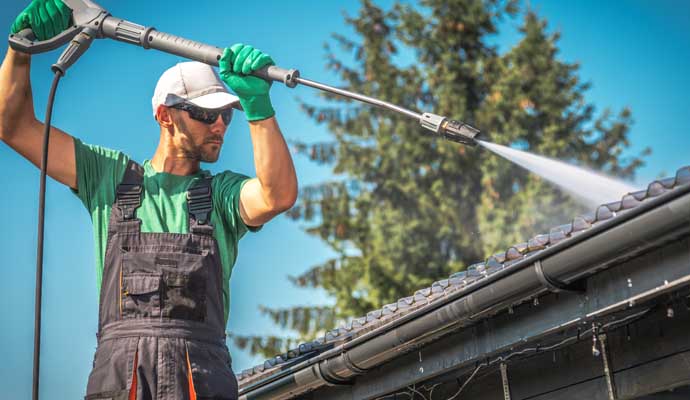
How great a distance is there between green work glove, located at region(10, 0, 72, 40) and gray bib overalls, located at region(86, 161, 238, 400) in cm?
79

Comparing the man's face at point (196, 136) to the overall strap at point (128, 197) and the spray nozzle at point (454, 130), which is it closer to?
the overall strap at point (128, 197)

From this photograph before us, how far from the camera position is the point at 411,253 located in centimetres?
1697

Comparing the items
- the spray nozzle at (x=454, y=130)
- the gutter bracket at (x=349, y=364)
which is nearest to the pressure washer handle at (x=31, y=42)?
the spray nozzle at (x=454, y=130)

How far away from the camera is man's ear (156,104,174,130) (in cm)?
363

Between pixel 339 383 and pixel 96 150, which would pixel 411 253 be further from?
pixel 96 150

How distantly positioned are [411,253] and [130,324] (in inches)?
550

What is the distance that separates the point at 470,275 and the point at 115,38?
1.81 meters

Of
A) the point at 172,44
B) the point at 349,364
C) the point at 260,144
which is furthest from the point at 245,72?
the point at 349,364

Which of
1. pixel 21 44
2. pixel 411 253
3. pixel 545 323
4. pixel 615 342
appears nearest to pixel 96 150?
pixel 21 44

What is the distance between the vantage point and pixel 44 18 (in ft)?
11.6

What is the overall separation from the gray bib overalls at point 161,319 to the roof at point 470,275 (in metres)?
1.19

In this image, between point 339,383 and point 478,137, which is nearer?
point 478,137

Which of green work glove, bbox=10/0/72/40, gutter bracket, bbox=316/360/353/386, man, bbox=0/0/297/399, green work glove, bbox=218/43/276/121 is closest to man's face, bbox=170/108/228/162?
man, bbox=0/0/297/399

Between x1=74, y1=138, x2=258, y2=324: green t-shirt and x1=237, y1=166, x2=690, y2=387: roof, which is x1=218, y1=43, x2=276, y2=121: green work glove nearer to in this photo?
x1=74, y1=138, x2=258, y2=324: green t-shirt
